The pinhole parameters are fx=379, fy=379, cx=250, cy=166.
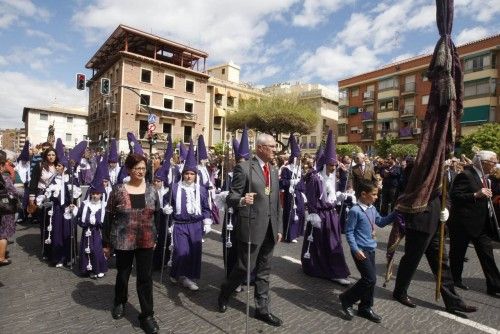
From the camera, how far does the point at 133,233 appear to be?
410 centimetres

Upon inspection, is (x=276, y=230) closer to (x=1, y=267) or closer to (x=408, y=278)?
(x=408, y=278)

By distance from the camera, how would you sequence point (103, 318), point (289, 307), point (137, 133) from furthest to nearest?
point (137, 133), point (289, 307), point (103, 318)

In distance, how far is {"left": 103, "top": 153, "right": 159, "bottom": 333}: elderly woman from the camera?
405cm

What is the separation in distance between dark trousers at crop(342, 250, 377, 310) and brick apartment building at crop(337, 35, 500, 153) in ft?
113

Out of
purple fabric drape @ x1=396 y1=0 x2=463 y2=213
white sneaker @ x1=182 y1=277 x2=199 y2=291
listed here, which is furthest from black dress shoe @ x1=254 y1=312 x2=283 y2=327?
purple fabric drape @ x1=396 y1=0 x2=463 y2=213

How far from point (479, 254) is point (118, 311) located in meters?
4.79

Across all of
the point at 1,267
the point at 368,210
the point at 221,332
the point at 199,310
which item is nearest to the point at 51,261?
the point at 1,267

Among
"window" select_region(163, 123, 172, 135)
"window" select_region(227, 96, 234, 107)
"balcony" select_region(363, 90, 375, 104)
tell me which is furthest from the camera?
"window" select_region(227, 96, 234, 107)

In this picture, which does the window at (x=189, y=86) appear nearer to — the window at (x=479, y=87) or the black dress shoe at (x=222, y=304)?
the window at (x=479, y=87)

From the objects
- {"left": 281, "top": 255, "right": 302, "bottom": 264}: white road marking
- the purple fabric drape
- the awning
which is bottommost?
{"left": 281, "top": 255, "right": 302, "bottom": 264}: white road marking

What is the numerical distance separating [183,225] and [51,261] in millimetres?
2579

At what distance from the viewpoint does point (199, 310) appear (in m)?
4.52

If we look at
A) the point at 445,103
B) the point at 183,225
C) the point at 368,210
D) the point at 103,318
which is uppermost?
the point at 445,103

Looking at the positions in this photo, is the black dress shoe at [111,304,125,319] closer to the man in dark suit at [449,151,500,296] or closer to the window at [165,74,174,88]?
the man in dark suit at [449,151,500,296]
